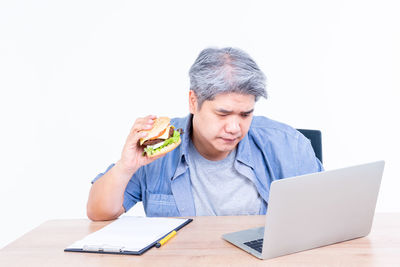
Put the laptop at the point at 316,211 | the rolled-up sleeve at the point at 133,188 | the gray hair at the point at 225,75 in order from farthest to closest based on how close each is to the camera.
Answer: the rolled-up sleeve at the point at 133,188, the gray hair at the point at 225,75, the laptop at the point at 316,211

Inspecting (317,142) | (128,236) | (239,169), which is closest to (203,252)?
(128,236)

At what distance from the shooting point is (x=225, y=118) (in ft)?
5.42

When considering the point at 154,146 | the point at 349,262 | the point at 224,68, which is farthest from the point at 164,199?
the point at 349,262

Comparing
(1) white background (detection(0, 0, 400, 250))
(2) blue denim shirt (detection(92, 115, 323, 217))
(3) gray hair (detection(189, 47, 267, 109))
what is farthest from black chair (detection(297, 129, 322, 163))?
(1) white background (detection(0, 0, 400, 250))

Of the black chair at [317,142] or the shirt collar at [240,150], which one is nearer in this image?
the shirt collar at [240,150]

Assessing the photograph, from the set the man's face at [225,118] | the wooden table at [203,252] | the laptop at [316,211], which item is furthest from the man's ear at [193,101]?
the laptop at [316,211]

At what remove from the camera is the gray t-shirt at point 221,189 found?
1.83 metres

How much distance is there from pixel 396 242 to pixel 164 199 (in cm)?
85

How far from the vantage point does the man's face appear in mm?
1626

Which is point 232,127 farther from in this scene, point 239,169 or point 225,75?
point 239,169

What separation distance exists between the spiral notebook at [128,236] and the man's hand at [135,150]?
0.20 metres

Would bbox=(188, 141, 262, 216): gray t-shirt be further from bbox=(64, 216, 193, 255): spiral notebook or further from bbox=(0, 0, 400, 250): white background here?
bbox=(0, 0, 400, 250): white background

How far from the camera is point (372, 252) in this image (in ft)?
4.17

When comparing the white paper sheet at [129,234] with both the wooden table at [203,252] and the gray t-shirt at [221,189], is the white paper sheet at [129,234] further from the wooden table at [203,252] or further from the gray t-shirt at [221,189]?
the gray t-shirt at [221,189]
